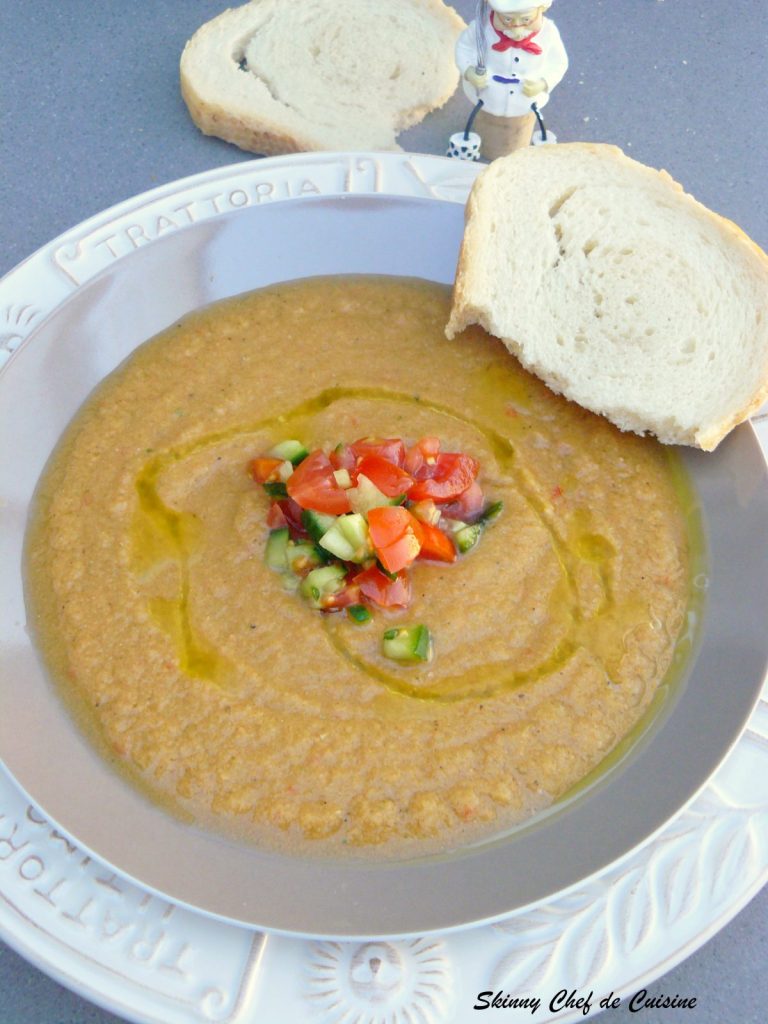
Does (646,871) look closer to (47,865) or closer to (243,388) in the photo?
(47,865)

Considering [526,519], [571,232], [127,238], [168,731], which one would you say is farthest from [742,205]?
[168,731]

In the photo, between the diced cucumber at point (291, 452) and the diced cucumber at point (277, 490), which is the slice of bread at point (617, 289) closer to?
the diced cucumber at point (291, 452)

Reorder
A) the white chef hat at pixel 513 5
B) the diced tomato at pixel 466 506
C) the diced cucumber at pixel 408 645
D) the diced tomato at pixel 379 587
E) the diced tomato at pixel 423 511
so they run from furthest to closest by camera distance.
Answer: the white chef hat at pixel 513 5
the diced tomato at pixel 466 506
the diced tomato at pixel 423 511
the diced tomato at pixel 379 587
the diced cucumber at pixel 408 645

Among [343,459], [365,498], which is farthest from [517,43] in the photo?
[365,498]

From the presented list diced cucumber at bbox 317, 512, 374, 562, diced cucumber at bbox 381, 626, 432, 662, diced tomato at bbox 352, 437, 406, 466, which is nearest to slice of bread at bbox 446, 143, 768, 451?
diced tomato at bbox 352, 437, 406, 466

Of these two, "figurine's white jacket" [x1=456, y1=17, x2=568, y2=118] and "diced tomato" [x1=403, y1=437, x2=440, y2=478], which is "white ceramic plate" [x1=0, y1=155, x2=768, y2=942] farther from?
"diced tomato" [x1=403, y1=437, x2=440, y2=478]

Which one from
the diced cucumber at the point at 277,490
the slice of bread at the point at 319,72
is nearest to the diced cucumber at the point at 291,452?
the diced cucumber at the point at 277,490

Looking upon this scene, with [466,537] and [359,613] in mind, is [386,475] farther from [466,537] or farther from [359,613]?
[359,613]
